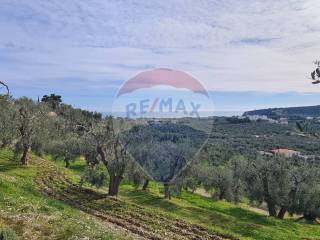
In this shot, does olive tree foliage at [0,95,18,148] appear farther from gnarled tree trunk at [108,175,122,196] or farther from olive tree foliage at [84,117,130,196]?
gnarled tree trunk at [108,175,122,196]

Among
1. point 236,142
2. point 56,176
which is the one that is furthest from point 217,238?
point 236,142

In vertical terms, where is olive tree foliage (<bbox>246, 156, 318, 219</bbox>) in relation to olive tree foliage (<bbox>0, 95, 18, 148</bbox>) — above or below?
below

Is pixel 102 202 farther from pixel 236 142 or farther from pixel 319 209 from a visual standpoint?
pixel 236 142

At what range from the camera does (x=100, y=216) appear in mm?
43750

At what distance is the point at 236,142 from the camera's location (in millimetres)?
179750

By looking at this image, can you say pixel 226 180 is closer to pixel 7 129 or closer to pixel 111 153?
pixel 111 153

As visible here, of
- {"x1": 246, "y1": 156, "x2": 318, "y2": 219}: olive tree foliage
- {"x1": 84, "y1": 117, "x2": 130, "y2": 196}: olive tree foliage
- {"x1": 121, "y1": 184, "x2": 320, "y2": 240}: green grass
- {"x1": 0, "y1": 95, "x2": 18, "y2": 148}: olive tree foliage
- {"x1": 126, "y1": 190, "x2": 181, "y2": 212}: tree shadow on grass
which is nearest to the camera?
{"x1": 121, "y1": 184, "x2": 320, "y2": 240}: green grass

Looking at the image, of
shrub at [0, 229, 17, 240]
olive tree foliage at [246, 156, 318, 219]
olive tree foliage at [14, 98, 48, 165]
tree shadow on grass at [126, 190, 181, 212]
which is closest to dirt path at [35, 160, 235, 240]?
tree shadow on grass at [126, 190, 181, 212]

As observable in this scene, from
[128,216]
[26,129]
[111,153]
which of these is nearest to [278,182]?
[111,153]

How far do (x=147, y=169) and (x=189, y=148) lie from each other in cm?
794

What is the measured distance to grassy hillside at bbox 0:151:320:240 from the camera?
73.0 feet

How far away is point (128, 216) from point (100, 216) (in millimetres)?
3443

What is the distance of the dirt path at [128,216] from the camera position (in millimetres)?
39719

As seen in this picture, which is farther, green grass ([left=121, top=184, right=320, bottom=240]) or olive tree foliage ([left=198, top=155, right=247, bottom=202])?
olive tree foliage ([left=198, top=155, right=247, bottom=202])
